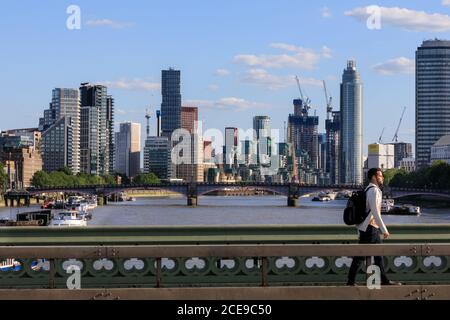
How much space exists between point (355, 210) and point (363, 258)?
81cm

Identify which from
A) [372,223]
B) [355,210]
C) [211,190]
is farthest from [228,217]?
[372,223]

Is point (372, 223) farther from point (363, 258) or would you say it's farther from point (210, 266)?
point (210, 266)

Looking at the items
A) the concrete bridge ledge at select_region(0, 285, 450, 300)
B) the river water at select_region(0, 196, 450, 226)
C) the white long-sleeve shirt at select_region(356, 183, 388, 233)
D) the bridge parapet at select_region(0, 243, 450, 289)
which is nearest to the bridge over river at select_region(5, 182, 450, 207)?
the river water at select_region(0, 196, 450, 226)

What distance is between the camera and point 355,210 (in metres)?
13.2

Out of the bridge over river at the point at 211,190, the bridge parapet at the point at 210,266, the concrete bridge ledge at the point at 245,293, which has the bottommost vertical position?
the bridge over river at the point at 211,190

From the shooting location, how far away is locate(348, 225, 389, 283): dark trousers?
1248 centimetres

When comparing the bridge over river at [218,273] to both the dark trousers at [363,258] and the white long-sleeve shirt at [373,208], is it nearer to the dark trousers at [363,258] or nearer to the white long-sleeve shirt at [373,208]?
the dark trousers at [363,258]

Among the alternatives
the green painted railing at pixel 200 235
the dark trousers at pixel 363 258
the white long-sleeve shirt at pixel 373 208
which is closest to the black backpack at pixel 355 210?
the white long-sleeve shirt at pixel 373 208

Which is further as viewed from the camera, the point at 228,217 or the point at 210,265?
the point at 228,217

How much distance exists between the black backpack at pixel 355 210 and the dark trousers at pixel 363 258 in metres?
0.18

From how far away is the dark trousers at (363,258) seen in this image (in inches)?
491

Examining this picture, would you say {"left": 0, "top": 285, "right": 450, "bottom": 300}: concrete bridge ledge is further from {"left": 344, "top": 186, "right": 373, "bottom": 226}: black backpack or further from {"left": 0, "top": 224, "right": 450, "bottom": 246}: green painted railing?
{"left": 0, "top": 224, "right": 450, "bottom": 246}: green painted railing
